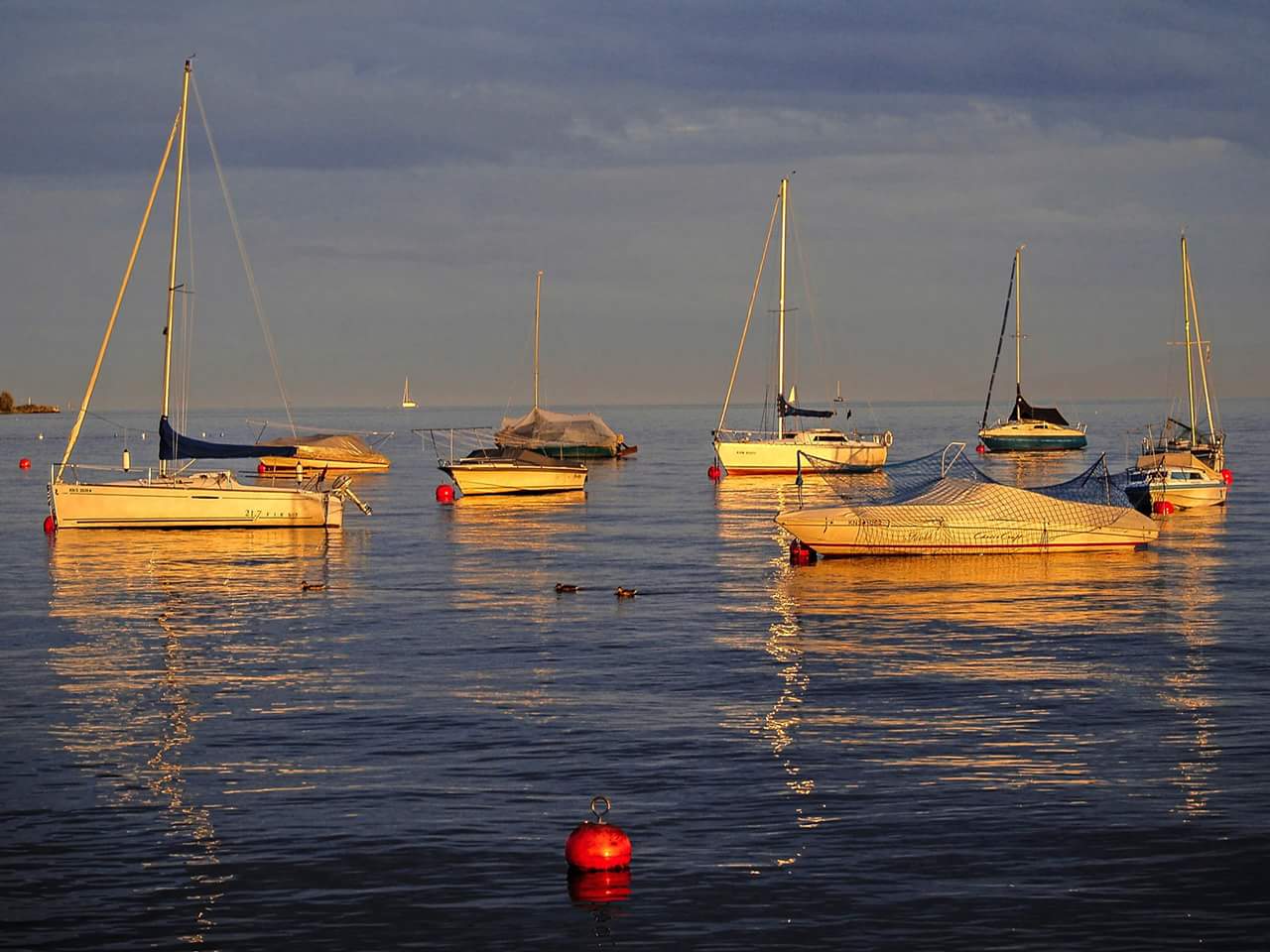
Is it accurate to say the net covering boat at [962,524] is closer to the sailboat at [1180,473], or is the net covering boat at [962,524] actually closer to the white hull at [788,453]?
the sailboat at [1180,473]

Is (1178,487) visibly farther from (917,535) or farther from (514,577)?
(514,577)

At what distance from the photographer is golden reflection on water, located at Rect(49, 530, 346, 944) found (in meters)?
22.4

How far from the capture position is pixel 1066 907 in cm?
1748

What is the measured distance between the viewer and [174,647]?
1404 inches

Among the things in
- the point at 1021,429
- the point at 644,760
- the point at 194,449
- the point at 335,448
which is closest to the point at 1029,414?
the point at 1021,429

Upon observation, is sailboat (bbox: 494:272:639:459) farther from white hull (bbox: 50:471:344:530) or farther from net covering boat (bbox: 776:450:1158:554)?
net covering boat (bbox: 776:450:1158:554)

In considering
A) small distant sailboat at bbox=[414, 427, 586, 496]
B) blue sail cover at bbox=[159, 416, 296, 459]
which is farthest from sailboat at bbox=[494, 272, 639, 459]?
blue sail cover at bbox=[159, 416, 296, 459]

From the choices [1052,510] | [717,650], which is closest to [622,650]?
[717,650]

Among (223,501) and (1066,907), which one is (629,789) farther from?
(223,501)

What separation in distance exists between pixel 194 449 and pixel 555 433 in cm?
6369

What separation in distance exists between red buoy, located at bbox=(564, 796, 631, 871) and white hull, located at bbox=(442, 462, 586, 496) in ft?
222

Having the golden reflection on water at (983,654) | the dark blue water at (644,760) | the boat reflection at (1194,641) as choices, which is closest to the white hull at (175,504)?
the dark blue water at (644,760)

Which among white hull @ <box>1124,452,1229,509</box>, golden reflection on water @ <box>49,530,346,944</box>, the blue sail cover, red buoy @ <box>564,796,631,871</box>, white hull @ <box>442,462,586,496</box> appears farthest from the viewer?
white hull @ <box>442,462,586,496</box>

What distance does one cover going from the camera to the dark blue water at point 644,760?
17484 millimetres
